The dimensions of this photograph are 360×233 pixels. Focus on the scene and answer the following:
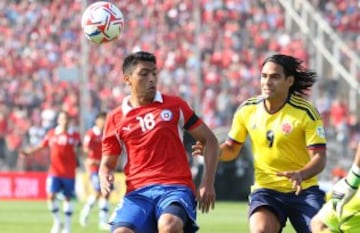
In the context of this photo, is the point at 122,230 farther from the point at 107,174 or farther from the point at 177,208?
the point at 107,174

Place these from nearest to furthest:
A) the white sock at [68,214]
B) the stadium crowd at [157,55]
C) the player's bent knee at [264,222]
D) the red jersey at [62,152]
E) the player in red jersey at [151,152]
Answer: the player in red jersey at [151,152] → the player's bent knee at [264,222] → the white sock at [68,214] → the red jersey at [62,152] → the stadium crowd at [157,55]

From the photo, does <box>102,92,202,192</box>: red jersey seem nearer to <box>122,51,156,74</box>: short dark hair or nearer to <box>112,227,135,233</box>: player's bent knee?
<box>122,51,156,74</box>: short dark hair

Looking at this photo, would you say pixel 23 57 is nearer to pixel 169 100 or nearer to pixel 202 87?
pixel 202 87

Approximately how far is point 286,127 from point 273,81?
1.47 feet

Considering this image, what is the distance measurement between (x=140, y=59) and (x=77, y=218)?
14798 millimetres

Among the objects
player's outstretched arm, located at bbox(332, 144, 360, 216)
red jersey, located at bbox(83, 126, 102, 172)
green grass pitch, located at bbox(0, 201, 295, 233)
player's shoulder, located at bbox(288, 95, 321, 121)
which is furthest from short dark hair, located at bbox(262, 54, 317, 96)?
red jersey, located at bbox(83, 126, 102, 172)

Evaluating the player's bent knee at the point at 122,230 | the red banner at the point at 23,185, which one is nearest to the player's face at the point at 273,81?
the player's bent knee at the point at 122,230

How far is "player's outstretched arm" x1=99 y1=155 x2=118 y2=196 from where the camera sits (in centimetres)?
1049

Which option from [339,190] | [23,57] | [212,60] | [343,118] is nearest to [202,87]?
[212,60]

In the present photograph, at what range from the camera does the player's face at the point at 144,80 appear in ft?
34.8

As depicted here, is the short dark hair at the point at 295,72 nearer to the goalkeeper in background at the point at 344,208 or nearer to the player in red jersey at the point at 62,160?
the goalkeeper in background at the point at 344,208

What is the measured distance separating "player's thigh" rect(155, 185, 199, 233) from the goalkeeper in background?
4.72ft

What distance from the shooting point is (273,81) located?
36.2ft

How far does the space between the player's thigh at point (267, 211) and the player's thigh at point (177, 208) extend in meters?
0.72
